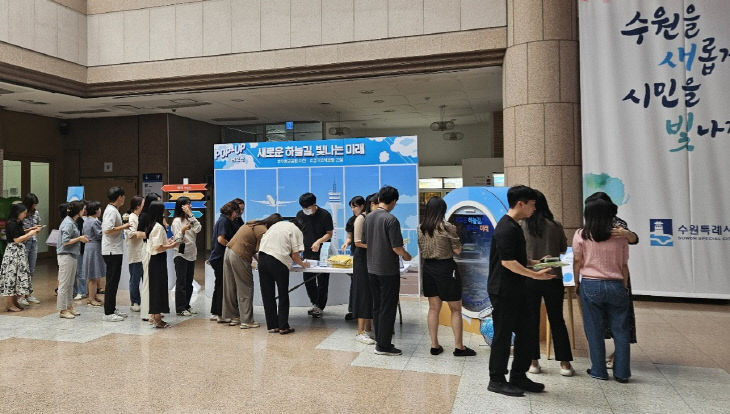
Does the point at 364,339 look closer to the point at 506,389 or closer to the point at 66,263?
the point at 506,389

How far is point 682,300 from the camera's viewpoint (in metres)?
7.57

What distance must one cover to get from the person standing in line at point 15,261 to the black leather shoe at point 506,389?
6.47 m

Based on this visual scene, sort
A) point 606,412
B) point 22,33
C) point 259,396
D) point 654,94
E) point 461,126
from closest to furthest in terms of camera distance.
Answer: point 606,412
point 259,396
point 654,94
point 22,33
point 461,126

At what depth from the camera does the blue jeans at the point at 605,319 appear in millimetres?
4090

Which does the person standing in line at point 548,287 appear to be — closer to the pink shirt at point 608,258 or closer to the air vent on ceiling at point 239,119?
the pink shirt at point 608,258

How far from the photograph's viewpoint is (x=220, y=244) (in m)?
6.64

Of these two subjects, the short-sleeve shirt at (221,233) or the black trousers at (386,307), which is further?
the short-sleeve shirt at (221,233)

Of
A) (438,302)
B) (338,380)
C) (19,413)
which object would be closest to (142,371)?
(19,413)

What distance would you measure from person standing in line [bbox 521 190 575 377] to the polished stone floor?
0.76 feet

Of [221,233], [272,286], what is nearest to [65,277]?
[221,233]

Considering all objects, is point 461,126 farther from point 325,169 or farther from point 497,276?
point 497,276

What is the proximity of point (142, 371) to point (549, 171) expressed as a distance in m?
6.00

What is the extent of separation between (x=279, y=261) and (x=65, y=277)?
306 cm

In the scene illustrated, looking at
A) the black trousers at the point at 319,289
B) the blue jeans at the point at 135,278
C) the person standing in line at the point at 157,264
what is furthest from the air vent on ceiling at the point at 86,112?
the black trousers at the point at 319,289
